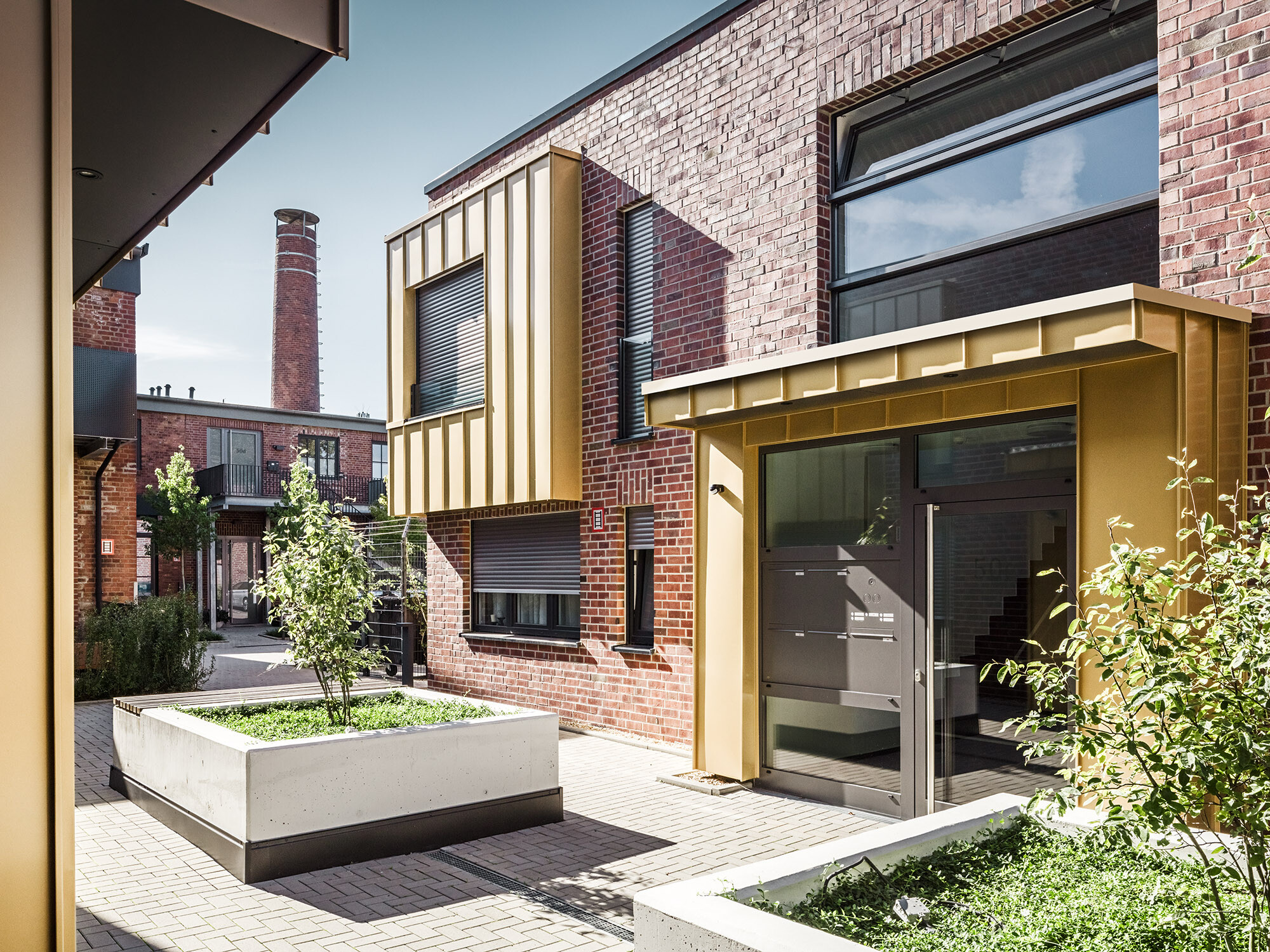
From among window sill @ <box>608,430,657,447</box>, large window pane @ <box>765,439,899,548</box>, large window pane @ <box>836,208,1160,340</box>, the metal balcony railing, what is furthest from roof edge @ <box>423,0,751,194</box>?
the metal balcony railing

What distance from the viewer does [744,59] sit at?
863cm

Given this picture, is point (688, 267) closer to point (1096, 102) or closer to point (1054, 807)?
point (1096, 102)

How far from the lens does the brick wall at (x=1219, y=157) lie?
17.0 ft

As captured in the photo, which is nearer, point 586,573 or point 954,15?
point 954,15

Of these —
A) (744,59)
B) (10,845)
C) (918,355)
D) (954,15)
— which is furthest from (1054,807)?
(744,59)

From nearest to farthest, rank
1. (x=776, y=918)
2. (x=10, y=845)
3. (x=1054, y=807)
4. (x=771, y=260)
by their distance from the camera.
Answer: (x=10, y=845)
(x=776, y=918)
(x=1054, y=807)
(x=771, y=260)

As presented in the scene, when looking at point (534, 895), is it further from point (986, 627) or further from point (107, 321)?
point (107, 321)

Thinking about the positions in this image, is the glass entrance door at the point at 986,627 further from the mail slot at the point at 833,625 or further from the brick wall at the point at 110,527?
the brick wall at the point at 110,527

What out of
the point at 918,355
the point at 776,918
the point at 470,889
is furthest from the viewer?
the point at 918,355

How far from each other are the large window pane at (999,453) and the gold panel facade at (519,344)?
180 inches

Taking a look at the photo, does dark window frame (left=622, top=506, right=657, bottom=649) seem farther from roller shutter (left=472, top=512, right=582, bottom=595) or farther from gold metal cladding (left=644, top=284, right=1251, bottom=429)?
gold metal cladding (left=644, top=284, right=1251, bottom=429)

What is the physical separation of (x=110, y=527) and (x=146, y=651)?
3.11 metres

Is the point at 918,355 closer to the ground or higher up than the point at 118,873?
higher up

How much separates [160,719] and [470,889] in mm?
2763
